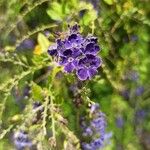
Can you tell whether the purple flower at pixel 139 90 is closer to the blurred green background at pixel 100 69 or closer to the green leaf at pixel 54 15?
the blurred green background at pixel 100 69

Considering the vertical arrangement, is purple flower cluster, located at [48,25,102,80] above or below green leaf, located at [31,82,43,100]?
below

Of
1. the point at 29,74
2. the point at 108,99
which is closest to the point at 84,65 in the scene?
the point at 29,74

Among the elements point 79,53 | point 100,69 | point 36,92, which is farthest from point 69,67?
point 100,69

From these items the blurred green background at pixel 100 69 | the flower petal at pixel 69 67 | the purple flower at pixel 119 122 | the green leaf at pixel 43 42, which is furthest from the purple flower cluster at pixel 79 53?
the purple flower at pixel 119 122

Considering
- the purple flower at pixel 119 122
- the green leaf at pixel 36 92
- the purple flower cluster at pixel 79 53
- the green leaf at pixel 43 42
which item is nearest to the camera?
the purple flower cluster at pixel 79 53

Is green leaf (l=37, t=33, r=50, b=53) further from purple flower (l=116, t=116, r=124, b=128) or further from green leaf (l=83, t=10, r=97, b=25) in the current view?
purple flower (l=116, t=116, r=124, b=128)

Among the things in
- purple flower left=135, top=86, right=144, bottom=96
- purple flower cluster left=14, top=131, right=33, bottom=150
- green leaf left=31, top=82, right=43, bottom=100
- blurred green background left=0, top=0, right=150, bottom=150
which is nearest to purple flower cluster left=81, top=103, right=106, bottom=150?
blurred green background left=0, top=0, right=150, bottom=150

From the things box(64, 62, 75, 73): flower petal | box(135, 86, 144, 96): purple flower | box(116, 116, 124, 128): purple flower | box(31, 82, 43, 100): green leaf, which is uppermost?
box(135, 86, 144, 96): purple flower

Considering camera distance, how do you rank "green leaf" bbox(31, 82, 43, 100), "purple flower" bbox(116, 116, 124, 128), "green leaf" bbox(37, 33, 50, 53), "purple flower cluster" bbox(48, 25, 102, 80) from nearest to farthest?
1. "purple flower cluster" bbox(48, 25, 102, 80)
2. "green leaf" bbox(31, 82, 43, 100)
3. "green leaf" bbox(37, 33, 50, 53)
4. "purple flower" bbox(116, 116, 124, 128)
